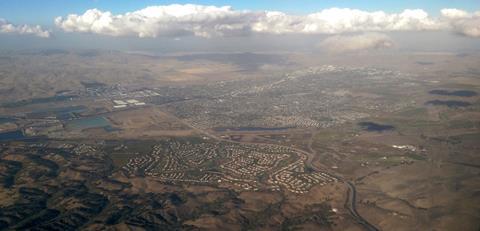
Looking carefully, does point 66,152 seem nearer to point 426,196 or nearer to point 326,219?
point 326,219

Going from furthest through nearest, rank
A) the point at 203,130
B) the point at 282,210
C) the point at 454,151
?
the point at 203,130
the point at 454,151
the point at 282,210

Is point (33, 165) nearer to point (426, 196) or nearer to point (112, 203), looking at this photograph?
point (112, 203)

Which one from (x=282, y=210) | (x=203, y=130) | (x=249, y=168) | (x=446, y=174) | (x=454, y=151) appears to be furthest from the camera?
(x=203, y=130)

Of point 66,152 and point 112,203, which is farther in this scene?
point 66,152

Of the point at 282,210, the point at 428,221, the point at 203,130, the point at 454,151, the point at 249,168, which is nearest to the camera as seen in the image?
the point at 428,221

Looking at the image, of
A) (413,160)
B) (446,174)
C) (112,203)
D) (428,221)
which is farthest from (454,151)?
(112,203)

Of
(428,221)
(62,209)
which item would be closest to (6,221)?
(62,209)

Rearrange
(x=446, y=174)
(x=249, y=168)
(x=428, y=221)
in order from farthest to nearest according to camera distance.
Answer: (x=249, y=168), (x=446, y=174), (x=428, y=221)

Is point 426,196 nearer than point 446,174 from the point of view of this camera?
Yes

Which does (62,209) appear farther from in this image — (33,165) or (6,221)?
(33,165)
